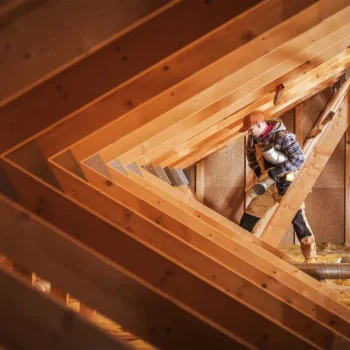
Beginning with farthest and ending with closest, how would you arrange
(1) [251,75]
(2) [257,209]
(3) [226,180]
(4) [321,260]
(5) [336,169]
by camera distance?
(3) [226,180], (5) [336,169], (4) [321,260], (2) [257,209], (1) [251,75]

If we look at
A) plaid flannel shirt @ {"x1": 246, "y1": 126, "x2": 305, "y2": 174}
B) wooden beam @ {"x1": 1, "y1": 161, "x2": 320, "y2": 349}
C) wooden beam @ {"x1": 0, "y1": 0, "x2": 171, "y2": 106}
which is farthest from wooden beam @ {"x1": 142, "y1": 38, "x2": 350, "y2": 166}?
wooden beam @ {"x1": 0, "y1": 0, "x2": 171, "y2": 106}

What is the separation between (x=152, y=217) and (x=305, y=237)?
2.00m

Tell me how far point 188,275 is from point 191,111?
1.61m

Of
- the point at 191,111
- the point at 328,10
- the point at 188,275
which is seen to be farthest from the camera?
A: the point at 191,111

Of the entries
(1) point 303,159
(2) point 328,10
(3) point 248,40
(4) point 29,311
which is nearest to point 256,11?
(3) point 248,40

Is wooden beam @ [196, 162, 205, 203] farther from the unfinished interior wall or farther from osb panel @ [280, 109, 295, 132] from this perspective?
osb panel @ [280, 109, 295, 132]

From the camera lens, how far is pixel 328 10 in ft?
9.67

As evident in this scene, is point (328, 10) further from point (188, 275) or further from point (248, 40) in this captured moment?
point (188, 275)

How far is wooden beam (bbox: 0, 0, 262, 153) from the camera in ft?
5.75

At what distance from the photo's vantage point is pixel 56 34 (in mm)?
1408

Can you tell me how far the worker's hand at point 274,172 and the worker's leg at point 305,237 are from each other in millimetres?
376

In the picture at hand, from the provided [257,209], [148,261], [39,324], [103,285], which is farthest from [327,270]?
[39,324]

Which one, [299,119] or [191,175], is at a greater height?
[299,119]

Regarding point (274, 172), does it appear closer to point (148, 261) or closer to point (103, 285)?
point (148, 261)
